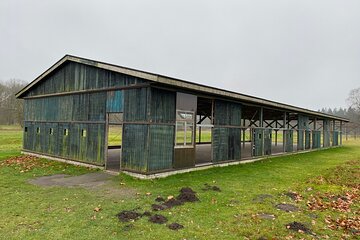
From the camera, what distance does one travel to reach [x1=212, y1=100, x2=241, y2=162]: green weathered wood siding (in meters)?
12.3

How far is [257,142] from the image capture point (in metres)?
15.9

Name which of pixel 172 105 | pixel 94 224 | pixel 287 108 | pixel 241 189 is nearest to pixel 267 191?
pixel 241 189

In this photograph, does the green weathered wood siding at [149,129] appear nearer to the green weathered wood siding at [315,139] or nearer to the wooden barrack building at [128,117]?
the wooden barrack building at [128,117]

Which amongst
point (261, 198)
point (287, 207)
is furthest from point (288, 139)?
point (287, 207)

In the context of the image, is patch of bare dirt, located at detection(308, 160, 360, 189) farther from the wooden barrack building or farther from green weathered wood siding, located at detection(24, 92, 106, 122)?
green weathered wood siding, located at detection(24, 92, 106, 122)

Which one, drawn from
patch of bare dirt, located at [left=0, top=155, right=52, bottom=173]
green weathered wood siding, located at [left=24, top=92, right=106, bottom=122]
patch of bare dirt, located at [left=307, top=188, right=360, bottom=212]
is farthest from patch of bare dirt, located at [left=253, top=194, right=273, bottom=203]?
patch of bare dirt, located at [left=0, top=155, right=52, bottom=173]

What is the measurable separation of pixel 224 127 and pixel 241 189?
16.0ft

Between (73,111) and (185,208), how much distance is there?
8.74m

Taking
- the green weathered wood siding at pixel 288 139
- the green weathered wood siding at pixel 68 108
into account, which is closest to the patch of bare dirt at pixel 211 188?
the green weathered wood siding at pixel 68 108

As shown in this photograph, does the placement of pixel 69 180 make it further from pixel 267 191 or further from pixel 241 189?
pixel 267 191

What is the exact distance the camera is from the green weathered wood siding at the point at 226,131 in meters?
12.3

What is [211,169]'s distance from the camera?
460 inches

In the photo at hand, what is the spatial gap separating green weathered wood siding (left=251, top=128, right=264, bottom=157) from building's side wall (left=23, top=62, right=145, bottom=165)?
875 centimetres

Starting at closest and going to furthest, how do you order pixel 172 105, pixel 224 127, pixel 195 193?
1. pixel 195 193
2. pixel 172 105
3. pixel 224 127
